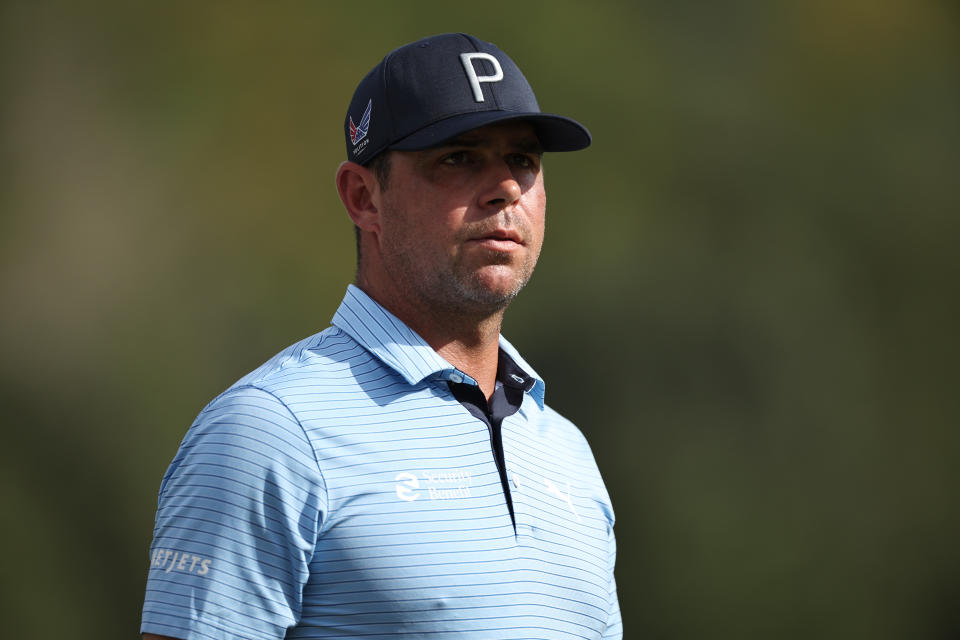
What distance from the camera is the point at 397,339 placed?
1.44 m

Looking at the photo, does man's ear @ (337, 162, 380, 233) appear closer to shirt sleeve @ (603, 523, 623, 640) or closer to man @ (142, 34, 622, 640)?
man @ (142, 34, 622, 640)

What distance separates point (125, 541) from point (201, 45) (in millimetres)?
1623

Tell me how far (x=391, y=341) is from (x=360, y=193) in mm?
255

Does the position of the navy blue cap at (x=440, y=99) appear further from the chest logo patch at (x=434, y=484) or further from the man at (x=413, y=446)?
the chest logo patch at (x=434, y=484)

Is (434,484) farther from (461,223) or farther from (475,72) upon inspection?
(475,72)

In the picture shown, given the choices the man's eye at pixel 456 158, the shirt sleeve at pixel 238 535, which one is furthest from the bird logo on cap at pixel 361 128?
the shirt sleeve at pixel 238 535

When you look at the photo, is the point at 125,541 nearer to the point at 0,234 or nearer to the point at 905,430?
the point at 0,234

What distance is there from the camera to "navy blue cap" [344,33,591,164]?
1437 millimetres

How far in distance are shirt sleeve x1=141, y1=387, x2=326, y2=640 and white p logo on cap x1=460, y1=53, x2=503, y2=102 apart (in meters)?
0.53

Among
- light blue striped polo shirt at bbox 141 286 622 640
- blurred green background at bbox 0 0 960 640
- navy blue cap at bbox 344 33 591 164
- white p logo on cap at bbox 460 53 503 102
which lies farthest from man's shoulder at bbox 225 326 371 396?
blurred green background at bbox 0 0 960 640

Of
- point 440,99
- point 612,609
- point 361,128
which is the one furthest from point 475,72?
point 612,609

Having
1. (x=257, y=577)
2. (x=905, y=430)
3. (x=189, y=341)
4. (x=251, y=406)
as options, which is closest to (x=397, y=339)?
(x=251, y=406)

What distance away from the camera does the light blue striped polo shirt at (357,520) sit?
119 centimetres

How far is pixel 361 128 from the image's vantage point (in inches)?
60.8
